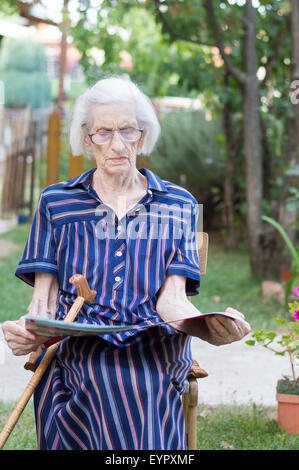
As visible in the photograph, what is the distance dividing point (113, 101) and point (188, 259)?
1.87 ft

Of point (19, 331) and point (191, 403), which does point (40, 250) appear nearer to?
point (19, 331)

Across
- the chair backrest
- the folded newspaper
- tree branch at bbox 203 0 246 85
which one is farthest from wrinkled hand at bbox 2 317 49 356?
tree branch at bbox 203 0 246 85

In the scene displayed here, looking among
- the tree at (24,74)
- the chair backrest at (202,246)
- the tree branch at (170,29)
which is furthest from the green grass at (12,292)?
the tree at (24,74)

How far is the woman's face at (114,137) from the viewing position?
212 cm

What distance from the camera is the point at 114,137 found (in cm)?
212

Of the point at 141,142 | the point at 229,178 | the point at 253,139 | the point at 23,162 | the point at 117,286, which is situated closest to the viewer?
the point at 117,286

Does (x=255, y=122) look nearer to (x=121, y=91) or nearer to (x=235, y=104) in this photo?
(x=235, y=104)

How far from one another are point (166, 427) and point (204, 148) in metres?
6.74

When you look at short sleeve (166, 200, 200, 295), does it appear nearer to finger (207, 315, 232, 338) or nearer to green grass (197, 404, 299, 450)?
finger (207, 315, 232, 338)

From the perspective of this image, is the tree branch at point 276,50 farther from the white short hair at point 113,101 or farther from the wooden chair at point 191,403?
the wooden chair at point 191,403

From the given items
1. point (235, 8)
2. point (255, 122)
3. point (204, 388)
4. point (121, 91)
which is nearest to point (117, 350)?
point (121, 91)

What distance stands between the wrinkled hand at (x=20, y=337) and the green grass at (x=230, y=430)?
34.8 inches

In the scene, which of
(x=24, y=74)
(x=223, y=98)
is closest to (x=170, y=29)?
(x=223, y=98)

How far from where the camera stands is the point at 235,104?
259 inches
